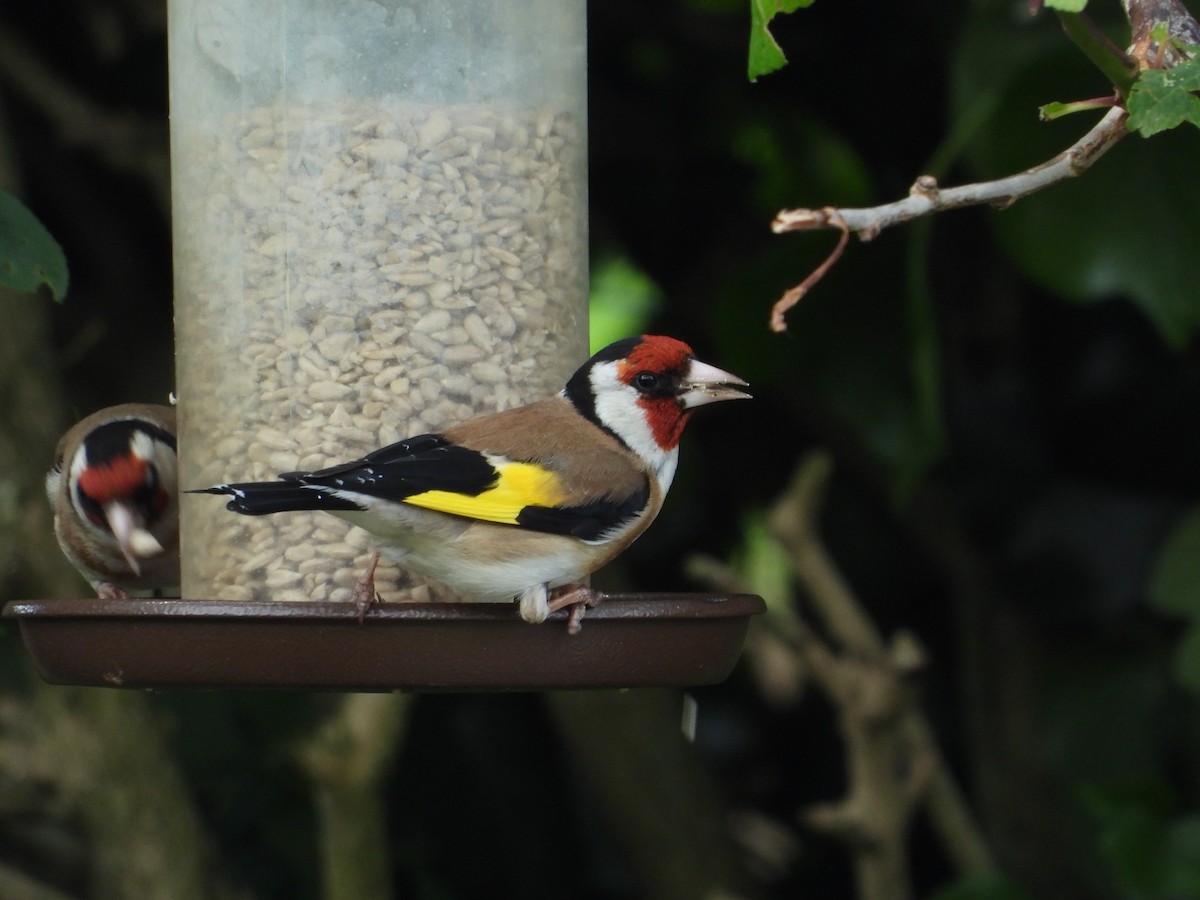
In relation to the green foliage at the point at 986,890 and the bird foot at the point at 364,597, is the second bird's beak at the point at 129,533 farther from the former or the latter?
the green foliage at the point at 986,890

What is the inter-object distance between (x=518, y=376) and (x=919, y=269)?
4.34 feet

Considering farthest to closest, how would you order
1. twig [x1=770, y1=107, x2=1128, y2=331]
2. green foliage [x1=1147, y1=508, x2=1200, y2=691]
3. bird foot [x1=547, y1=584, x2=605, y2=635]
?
green foliage [x1=1147, y1=508, x2=1200, y2=691] < bird foot [x1=547, y1=584, x2=605, y2=635] < twig [x1=770, y1=107, x2=1128, y2=331]

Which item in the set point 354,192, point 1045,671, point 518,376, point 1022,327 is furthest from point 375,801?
point 1022,327

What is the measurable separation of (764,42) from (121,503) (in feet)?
4.62

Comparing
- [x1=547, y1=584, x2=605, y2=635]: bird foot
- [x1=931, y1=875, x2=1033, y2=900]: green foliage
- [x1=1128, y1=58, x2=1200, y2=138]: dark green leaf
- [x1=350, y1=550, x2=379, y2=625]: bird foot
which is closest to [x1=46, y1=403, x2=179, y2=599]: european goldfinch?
[x1=350, y1=550, x2=379, y2=625]: bird foot

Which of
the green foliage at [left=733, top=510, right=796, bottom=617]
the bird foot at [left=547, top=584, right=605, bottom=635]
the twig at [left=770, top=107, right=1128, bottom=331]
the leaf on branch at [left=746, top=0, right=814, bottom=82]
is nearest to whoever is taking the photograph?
the twig at [left=770, top=107, right=1128, bottom=331]

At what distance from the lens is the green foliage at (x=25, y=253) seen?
2.20 metres

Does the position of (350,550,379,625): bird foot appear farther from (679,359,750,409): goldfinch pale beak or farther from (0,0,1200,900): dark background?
(0,0,1200,900): dark background

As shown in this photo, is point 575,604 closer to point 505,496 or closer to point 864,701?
point 505,496

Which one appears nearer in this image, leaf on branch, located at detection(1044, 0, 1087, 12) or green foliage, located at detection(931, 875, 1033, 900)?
leaf on branch, located at detection(1044, 0, 1087, 12)

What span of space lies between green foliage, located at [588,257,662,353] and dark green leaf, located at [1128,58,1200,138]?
10.5 feet

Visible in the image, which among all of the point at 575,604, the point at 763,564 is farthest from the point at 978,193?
the point at 763,564

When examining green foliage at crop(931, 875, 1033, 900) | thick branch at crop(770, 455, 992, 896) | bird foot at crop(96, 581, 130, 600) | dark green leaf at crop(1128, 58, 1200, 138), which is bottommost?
green foliage at crop(931, 875, 1033, 900)

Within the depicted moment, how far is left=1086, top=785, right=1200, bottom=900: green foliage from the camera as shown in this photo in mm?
3883
